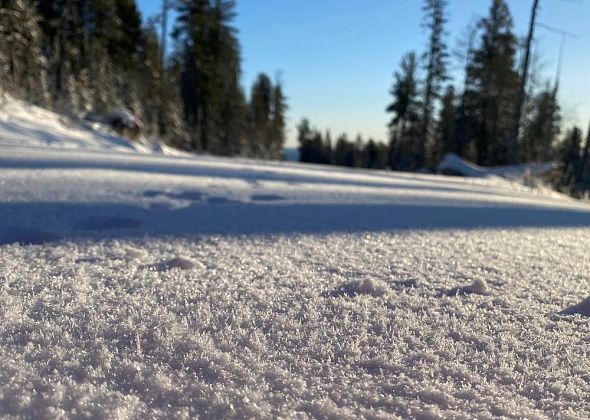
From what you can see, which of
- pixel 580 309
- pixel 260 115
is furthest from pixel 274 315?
pixel 260 115

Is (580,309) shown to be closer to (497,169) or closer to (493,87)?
(497,169)

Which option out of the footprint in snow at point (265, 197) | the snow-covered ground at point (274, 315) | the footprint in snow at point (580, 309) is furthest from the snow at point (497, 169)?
the footprint in snow at point (580, 309)

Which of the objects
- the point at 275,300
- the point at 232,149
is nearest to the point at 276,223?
the point at 275,300

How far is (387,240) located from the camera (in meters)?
1.99

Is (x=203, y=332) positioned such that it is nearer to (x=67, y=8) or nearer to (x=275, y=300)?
(x=275, y=300)

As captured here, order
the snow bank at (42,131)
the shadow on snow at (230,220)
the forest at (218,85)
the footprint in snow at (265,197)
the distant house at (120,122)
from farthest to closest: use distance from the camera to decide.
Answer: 1. the forest at (218,85)
2. the distant house at (120,122)
3. the snow bank at (42,131)
4. the footprint in snow at (265,197)
5. the shadow on snow at (230,220)

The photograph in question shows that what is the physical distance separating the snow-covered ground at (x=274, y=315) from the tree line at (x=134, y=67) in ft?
25.3

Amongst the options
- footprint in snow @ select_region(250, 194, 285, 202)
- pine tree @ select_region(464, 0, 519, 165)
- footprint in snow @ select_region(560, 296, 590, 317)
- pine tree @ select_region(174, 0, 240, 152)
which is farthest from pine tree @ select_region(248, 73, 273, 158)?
footprint in snow @ select_region(560, 296, 590, 317)

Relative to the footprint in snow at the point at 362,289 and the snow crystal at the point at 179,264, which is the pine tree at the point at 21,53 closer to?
the snow crystal at the point at 179,264

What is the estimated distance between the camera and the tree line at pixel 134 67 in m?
10.9

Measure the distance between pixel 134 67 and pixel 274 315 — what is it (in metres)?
22.3

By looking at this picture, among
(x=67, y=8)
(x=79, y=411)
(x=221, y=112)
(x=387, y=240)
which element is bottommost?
(x=79, y=411)

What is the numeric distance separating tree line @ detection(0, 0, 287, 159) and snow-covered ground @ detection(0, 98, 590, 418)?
771 centimetres

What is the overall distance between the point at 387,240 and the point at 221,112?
2678cm
